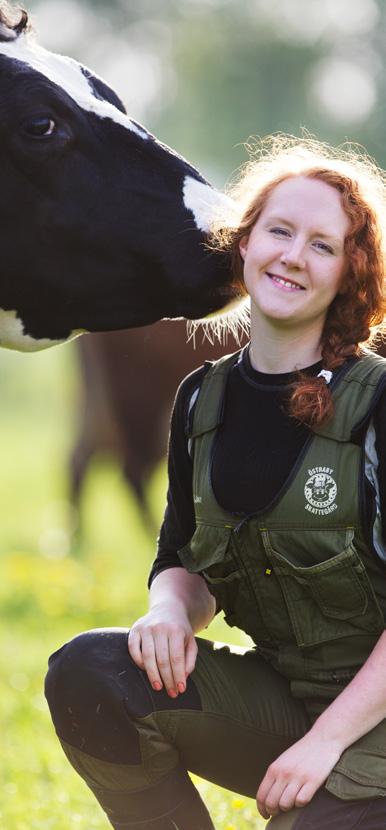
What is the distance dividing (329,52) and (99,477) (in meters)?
23.6

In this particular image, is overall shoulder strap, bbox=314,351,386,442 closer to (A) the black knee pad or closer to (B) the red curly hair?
(B) the red curly hair

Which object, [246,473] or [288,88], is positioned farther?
[288,88]

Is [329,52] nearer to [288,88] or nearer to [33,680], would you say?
[288,88]

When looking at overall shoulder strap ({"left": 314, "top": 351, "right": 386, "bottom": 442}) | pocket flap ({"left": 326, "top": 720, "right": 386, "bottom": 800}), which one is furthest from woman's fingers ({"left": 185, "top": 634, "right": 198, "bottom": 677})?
overall shoulder strap ({"left": 314, "top": 351, "right": 386, "bottom": 442})

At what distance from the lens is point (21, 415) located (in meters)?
23.5

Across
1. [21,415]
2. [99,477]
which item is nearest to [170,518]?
[99,477]

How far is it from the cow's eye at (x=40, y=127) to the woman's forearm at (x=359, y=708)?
1326 mm

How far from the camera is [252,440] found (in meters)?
2.62

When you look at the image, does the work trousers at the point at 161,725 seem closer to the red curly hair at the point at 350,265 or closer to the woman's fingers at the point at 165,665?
the woman's fingers at the point at 165,665

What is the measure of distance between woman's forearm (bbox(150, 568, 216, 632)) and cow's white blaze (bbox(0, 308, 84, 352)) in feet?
2.11

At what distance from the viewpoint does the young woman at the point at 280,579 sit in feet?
7.96

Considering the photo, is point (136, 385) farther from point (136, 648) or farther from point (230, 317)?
point (136, 648)

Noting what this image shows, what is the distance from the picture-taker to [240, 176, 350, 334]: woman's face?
255 centimetres

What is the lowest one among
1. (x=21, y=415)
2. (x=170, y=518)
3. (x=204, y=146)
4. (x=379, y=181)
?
(x=21, y=415)
